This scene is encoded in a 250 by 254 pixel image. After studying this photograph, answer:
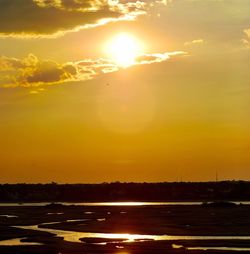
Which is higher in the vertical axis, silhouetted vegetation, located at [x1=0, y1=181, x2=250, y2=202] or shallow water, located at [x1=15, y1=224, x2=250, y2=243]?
silhouetted vegetation, located at [x1=0, y1=181, x2=250, y2=202]

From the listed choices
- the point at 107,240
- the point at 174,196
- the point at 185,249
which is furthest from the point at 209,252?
the point at 174,196

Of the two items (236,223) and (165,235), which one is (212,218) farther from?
(165,235)

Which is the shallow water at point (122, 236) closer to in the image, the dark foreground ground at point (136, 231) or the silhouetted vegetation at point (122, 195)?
the dark foreground ground at point (136, 231)

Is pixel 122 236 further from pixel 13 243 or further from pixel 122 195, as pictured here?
pixel 122 195

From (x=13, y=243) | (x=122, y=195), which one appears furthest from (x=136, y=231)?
(x=122, y=195)

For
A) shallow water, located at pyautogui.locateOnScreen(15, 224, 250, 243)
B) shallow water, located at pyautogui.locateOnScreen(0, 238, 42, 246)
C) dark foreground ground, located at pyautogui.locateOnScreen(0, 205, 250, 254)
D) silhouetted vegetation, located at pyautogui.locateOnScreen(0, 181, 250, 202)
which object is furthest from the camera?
silhouetted vegetation, located at pyautogui.locateOnScreen(0, 181, 250, 202)

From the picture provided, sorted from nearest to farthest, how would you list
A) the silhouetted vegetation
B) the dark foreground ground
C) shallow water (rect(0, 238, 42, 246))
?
1. the dark foreground ground
2. shallow water (rect(0, 238, 42, 246))
3. the silhouetted vegetation

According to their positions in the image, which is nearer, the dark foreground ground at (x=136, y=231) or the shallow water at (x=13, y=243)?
the dark foreground ground at (x=136, y=231)

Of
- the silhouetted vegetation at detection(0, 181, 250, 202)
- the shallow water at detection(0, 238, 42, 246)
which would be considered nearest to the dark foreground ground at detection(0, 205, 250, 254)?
the shallow water at detection(0, 238, 42, 246)

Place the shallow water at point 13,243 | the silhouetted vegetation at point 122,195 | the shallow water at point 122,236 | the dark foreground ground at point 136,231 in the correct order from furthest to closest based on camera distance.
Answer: the silhouetted vegetation at point 122,195
the shallow water at point 122,236
the shallow water at point 13,243
the dark foreground ground at point 136,231

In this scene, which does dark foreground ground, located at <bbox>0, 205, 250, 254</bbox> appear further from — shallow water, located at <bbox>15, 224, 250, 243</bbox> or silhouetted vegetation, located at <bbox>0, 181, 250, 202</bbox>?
silhouetted vegetation, located at <bbox>0, 181, 250, 202</bbox>

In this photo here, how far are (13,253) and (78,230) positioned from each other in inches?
660

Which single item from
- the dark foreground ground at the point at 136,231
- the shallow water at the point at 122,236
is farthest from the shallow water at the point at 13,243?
the shallow water at the point at 122,236

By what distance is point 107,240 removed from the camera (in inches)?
1832
